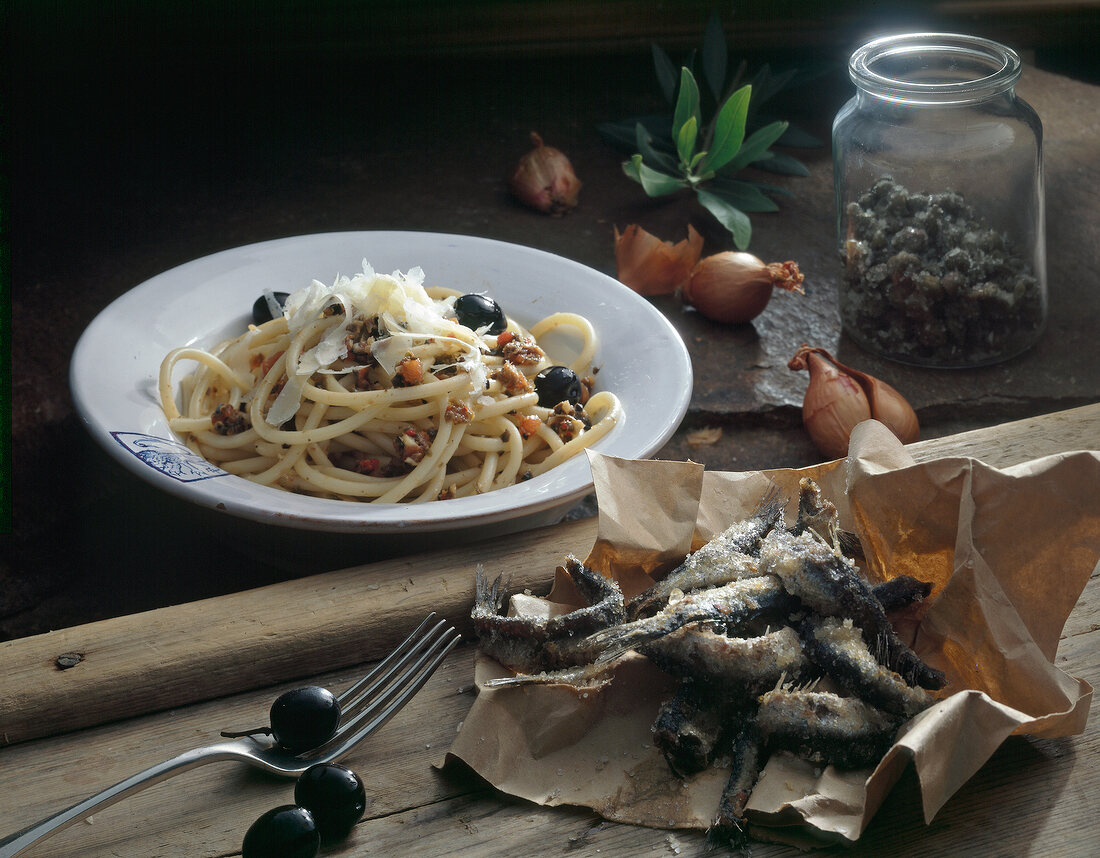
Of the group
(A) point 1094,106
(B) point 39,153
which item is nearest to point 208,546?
(B) point 39,153

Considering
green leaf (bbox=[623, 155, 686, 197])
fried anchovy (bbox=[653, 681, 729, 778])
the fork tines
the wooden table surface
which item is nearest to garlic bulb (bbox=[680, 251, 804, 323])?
green leaf (bbox=[623, 155, 686, 197])

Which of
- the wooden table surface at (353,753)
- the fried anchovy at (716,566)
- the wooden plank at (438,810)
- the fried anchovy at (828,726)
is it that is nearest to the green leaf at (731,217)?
the wooden table surface at (353,753)

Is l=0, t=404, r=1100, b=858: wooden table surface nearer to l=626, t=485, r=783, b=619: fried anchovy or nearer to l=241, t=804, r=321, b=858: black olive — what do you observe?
l=241, t=804, r=321, b=858: black olive

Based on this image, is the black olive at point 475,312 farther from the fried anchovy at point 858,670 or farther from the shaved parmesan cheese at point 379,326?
the fried anchovy at point 858,670

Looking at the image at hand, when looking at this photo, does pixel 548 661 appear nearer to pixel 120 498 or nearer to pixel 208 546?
pixel 208 546

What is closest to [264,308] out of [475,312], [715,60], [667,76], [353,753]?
[475,312]

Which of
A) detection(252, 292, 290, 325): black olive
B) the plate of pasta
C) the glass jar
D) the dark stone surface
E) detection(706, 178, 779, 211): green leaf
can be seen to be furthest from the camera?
detection(706, 178, 779, 211): green leaf

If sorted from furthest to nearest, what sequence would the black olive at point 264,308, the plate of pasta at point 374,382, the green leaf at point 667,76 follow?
the green leaf at point 667,76
the black olive at point 264,308
the plate of pasta at point 374,382
